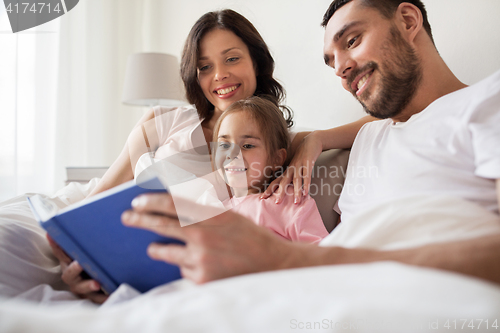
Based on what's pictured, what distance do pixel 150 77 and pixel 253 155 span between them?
1544mm

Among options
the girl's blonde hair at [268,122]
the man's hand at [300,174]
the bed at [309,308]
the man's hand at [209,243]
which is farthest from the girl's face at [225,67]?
the bed at [309,308]

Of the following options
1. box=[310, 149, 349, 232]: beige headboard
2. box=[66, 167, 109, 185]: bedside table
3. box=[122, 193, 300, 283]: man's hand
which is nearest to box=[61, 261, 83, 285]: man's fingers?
box=[122, 193, 300, 283]: man's hand

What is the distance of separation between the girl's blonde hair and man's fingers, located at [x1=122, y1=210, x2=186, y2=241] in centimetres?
76

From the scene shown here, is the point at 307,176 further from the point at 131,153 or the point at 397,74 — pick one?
the point at 131,153

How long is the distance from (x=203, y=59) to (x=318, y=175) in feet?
2.39

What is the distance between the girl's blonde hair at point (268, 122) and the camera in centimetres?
120

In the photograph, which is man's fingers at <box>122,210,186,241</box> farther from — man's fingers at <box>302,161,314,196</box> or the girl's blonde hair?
the girl's blonde hair

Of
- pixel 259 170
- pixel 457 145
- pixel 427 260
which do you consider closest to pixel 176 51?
pixel 259 170

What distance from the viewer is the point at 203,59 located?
1.50m

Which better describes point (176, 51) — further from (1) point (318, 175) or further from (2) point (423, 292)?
(2) point (423, 292)

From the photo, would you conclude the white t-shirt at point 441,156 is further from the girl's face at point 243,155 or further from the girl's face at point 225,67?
the girl's face at point 225,67

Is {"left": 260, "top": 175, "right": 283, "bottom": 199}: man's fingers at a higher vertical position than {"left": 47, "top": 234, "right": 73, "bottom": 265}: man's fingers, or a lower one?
higher

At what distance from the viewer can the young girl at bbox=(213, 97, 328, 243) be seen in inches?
42.2

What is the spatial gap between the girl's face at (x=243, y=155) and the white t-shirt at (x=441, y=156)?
12.0 inches
